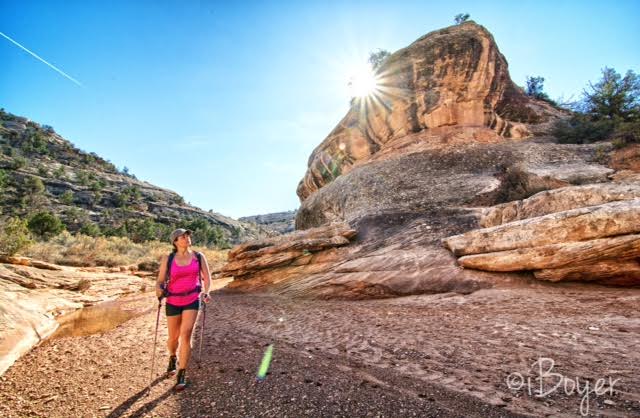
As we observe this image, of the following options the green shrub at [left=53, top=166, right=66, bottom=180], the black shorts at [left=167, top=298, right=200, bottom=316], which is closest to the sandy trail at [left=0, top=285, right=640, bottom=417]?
the black shorts at [left=167, top=298, right=200, bottom=316]

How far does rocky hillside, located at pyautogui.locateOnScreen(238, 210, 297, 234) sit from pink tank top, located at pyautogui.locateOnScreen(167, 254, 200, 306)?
3886 inches

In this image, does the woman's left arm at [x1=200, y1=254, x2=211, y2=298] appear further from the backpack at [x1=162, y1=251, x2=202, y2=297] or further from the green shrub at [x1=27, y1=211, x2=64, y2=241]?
the green shrub at [x1=27, y1=211, x2=64, y2=241]

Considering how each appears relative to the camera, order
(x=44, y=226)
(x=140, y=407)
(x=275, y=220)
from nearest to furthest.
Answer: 1. (x=140, y=407)
2. (x=44, y=226)
3. (x=275, y=220)

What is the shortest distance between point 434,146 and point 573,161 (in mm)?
8209

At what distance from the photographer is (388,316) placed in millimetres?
8070

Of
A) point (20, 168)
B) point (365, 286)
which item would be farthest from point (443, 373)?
point (20, 168)

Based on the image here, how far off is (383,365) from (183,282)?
11.4ft

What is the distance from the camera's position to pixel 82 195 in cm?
6938

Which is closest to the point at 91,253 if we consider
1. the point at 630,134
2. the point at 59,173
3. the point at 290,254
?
the point at 290,254

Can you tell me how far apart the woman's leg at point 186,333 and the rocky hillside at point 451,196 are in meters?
7.27

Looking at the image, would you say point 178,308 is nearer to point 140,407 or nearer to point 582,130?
point 140,407

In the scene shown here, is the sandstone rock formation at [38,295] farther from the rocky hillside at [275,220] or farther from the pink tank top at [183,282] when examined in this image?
the rocky hillside at [275,220]

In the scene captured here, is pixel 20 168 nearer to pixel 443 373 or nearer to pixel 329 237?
pixel 329 237

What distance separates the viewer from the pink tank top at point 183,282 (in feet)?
15.2
